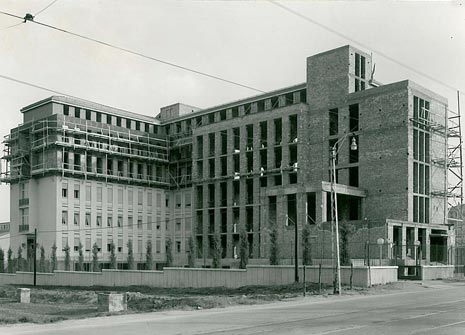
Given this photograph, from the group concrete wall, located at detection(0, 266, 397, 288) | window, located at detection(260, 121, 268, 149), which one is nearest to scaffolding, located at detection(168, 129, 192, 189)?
window, located at detection(260, 121, 268, 149)

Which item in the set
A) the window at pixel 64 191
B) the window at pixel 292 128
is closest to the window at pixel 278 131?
the window at pixel 292 128

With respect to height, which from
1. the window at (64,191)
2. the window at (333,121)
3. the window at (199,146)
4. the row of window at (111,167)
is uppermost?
→ the window at (333,121)

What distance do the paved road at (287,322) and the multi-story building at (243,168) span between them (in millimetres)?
35011

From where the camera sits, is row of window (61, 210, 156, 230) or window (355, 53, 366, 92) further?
row of window (61, 210, 156, 230)

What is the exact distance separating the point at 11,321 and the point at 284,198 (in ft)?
152

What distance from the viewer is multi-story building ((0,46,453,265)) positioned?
65375 millimetres

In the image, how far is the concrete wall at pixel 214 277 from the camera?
39.3 m

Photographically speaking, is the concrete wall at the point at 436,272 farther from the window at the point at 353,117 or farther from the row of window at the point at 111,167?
the row of window at the point at 111,167

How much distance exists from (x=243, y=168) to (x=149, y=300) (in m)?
48.3

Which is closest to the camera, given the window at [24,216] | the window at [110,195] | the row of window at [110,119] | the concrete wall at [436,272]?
the concrete wall at [436,272]

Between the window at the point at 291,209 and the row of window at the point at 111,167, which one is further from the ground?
the row of window at the point at 111,167

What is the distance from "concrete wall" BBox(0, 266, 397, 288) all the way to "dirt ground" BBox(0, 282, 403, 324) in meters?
1.25

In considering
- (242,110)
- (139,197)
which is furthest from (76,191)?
(242,110)

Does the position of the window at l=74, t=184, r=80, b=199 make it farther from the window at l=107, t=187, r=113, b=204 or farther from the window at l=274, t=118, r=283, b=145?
the window at l=274, t=118, r=283, b=145
